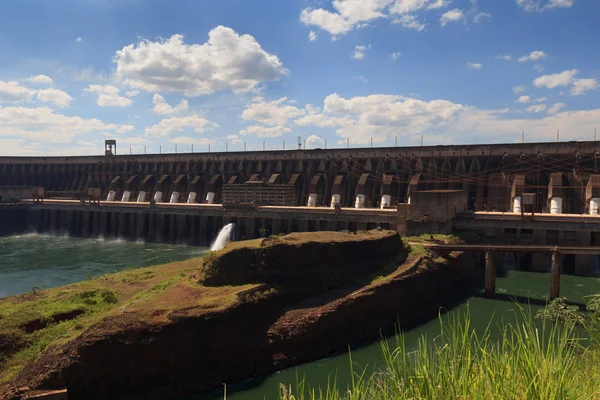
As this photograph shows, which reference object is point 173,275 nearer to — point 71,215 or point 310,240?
point 310,240

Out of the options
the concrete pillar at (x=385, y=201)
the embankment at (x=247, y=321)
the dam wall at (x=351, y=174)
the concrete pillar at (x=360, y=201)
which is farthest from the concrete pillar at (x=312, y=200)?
the embankment at (x=247, y=321)

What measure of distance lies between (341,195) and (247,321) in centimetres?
4099

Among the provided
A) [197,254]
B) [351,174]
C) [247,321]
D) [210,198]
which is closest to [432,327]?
[247,321]

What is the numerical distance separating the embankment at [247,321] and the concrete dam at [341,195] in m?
14.5

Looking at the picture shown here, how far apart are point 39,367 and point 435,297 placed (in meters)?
23.0

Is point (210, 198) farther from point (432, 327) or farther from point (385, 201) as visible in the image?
point (432, 327)

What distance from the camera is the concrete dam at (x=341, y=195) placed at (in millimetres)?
40562

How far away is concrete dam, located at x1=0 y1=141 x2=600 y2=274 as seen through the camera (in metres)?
40.6

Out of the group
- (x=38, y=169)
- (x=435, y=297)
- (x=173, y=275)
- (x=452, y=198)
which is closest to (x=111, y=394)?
(x=173, y=275)

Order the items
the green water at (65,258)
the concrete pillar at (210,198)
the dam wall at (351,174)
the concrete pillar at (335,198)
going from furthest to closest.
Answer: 1. the concrete pillar at (210,198)
2. the concrete pillar at (335,198)
3. the dam wall at (351,174)
4. the green water at (65,258)

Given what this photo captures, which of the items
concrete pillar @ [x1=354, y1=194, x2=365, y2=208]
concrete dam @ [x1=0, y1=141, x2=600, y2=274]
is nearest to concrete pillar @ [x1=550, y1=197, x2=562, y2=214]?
concrete dam @ [x1=0, y1=141, x2=600, y2=274]

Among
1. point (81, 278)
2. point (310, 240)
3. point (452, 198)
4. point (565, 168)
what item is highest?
point (565, 168)

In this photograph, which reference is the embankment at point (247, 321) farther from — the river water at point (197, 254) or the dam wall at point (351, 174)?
the dam wall at point (351, 174)

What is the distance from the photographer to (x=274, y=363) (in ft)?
64.7
